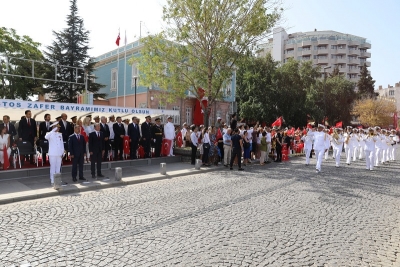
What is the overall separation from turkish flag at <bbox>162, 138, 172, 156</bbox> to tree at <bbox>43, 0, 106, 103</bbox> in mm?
18507

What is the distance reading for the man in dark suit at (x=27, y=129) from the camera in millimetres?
12523

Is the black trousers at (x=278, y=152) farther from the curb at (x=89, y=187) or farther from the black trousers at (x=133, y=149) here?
the black trousers at (x=133, y=149)

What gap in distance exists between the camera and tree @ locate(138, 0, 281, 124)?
1797cm

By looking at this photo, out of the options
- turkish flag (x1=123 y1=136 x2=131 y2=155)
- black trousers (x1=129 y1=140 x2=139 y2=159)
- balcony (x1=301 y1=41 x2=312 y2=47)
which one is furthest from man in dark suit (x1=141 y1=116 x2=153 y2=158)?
balcony (x1=301 y1=41 x2=312 y2=47)

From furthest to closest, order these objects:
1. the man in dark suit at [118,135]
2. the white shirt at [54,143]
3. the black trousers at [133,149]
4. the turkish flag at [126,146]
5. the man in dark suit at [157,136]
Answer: the man in dark suit at [157,136] → the turkish flag at [126,146] → the black trousers at [133,149] → the man in dark suit at [118,135] → the white shirt at [54,143]

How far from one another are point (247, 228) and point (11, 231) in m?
4.48

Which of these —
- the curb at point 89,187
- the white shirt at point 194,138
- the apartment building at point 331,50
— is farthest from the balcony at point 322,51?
the curb at point 89,187

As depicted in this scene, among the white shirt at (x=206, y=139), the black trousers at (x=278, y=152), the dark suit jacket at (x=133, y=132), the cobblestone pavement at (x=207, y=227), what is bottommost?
the cobblestone pavement at (x=207, y=227)

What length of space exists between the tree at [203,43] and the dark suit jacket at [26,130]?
8.13 metres

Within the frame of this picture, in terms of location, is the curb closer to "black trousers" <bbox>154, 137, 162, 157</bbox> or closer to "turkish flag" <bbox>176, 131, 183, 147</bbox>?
"black trousers" <bbox>154, 137, 162, 157</bbox>

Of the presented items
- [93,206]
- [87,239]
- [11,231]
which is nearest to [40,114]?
[93,206]

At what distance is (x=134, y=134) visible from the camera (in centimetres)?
1524

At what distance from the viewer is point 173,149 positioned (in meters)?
18.0

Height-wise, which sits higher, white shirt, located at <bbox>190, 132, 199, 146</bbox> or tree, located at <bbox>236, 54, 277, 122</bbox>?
tree, located at <bbox>236, 54, 277, 122</bbox>
